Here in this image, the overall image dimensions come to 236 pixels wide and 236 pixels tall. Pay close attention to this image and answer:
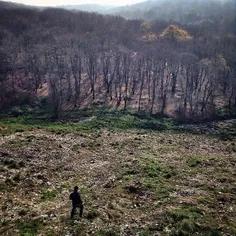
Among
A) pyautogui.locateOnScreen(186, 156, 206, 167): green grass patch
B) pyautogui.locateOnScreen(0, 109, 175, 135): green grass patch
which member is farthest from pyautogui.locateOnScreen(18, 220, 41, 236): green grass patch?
pyautogui.locateOnScreen(0, 109, 175, 135): green grass patch

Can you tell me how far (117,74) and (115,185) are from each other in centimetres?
4292

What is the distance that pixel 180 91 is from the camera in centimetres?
6888

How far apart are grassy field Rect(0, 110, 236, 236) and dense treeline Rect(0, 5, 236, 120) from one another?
13175 mm

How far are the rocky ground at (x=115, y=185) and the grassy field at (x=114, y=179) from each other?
0.06 meters

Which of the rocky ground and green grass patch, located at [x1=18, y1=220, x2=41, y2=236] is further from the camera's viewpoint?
the rocky ground

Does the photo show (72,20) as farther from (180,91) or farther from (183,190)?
(183,190)

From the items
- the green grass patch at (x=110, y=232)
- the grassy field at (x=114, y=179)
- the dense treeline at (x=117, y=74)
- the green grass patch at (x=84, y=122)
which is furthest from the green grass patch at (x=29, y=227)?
the dense treeline at (x=117, y=74)

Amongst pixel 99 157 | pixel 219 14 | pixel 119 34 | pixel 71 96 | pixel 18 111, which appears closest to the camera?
pixel 99 157

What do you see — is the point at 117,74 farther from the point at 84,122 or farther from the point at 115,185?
the point at 115,185

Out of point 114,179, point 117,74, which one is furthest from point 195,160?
point 117,74

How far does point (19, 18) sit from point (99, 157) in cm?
10657

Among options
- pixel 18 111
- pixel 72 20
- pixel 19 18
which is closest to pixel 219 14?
pixel 72 20

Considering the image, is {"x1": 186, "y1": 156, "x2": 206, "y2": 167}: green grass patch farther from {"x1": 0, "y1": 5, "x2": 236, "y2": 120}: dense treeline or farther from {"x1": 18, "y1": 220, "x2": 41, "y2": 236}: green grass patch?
{"x1": 0, "y1": 5, "x2": 236, "y2": 120}: dense treeline

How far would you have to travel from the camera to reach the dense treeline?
58.3 m
